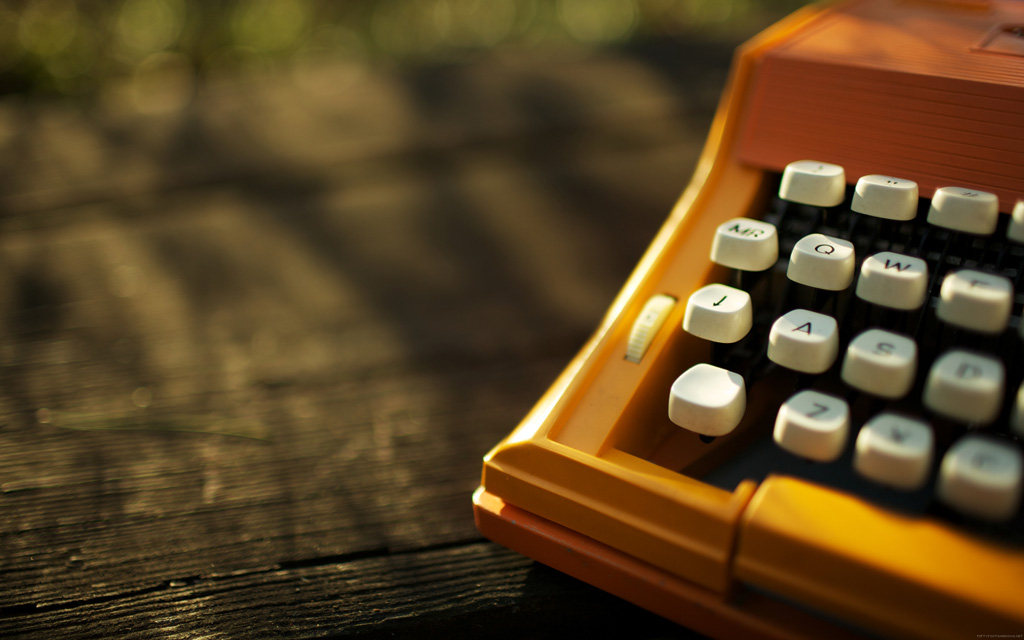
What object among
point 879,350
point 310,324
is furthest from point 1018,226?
point 310,324

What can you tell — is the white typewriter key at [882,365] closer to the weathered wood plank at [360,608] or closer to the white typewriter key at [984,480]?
the white typewriter key at [984,480]

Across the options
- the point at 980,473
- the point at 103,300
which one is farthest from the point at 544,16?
the point at 980,473

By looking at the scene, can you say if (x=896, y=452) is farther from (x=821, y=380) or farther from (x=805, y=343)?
(x=821, y=380)

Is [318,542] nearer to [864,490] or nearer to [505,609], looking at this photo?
[505,609]

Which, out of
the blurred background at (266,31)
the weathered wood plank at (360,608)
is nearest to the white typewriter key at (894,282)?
the weathered wood plank at (360,608)

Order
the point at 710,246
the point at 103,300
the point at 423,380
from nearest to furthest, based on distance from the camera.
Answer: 1. the point at 710,246
2. the point at 423,380
3. the point at 103,300

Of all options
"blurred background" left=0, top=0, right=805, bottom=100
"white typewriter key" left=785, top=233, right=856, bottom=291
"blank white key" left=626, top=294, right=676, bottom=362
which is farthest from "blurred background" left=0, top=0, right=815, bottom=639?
"blurred background" left=0, top=0, right=805, bottom=100

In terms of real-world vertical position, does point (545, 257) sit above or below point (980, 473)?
below
